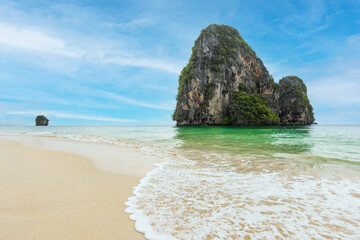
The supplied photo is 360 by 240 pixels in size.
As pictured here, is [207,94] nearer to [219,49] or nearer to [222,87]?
[222,87]

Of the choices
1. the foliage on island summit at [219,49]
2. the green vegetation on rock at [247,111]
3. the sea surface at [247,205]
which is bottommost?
the sea surface at [247,205]

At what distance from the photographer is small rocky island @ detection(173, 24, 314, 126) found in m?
56.9

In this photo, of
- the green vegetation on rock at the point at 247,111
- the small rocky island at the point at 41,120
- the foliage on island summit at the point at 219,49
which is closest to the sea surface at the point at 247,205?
the green vegetation on rock at the point at 247,111

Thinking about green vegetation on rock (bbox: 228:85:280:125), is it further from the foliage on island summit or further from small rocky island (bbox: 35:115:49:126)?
small rocky island (bbox: 35:115:49:126)

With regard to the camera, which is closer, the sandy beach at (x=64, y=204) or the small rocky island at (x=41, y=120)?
the sandy beach at (x=64, y=204)

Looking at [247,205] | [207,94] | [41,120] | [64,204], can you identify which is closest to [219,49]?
[207,94]

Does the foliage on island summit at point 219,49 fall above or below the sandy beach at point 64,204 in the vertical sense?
above

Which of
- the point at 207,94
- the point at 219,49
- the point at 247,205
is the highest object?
the point at 219,49

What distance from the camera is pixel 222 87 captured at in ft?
191

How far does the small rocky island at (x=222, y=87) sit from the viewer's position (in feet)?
187

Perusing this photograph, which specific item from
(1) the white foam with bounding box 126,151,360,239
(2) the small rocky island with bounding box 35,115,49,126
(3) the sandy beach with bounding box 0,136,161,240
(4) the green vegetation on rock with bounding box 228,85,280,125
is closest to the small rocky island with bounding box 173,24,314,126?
(4) the green vegetation on rock with bounding box 228,85,280,125

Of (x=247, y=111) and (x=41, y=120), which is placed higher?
(x=247, y=111)

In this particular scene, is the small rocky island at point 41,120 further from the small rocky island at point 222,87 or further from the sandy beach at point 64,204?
the sandy beach at point 64,204

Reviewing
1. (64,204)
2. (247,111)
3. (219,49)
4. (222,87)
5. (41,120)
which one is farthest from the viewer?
(41,120)
